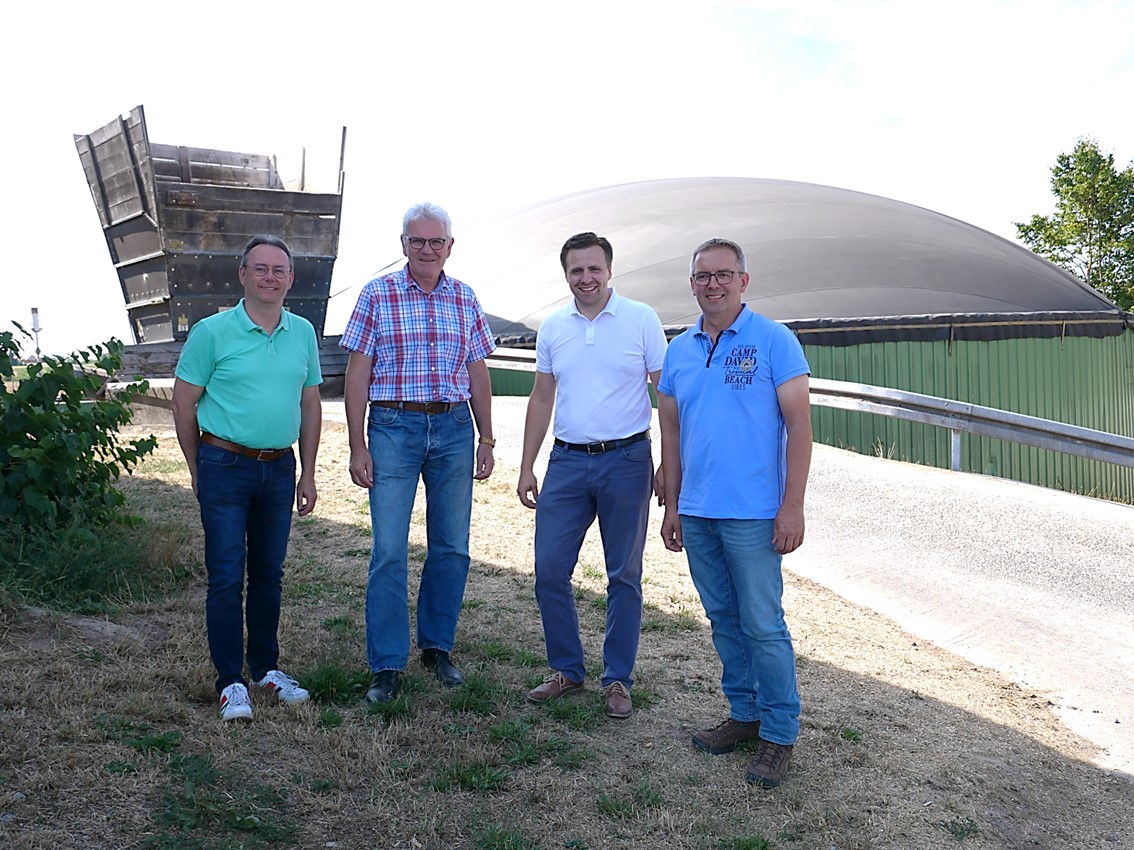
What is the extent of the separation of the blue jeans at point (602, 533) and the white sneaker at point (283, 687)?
1.17 m

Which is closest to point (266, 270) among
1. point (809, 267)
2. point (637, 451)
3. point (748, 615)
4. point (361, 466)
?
point (361, 466)

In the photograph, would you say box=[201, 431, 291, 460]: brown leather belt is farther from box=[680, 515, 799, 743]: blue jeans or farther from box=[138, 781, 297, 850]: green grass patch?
box=[680, 515, 799, 743]: blue jeans

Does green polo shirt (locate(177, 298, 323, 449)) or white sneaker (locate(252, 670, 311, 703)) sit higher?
green polo shirt (locate(177, 298, 323, 449))

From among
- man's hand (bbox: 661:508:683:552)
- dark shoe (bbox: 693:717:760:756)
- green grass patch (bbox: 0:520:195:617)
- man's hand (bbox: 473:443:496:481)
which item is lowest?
dark shoe (bbox: 693:717:760:756)

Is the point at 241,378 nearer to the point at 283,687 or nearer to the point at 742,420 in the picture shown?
the point at 283,687

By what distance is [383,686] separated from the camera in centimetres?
477

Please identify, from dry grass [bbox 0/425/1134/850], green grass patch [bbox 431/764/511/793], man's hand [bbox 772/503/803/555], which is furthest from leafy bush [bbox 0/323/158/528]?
man's hand [bbox 772/503/803/555]

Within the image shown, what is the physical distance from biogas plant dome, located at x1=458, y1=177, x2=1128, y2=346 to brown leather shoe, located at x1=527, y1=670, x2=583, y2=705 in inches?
485

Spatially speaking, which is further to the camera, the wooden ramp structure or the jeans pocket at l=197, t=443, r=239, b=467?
the wooden ramp structure

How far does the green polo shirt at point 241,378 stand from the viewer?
176 inches

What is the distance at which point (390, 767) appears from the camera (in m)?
4.09

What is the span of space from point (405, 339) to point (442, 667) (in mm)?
1621

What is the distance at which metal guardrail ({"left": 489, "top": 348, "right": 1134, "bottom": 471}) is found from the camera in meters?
10.0

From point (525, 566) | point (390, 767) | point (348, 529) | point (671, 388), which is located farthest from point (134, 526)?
point (671, 388)
